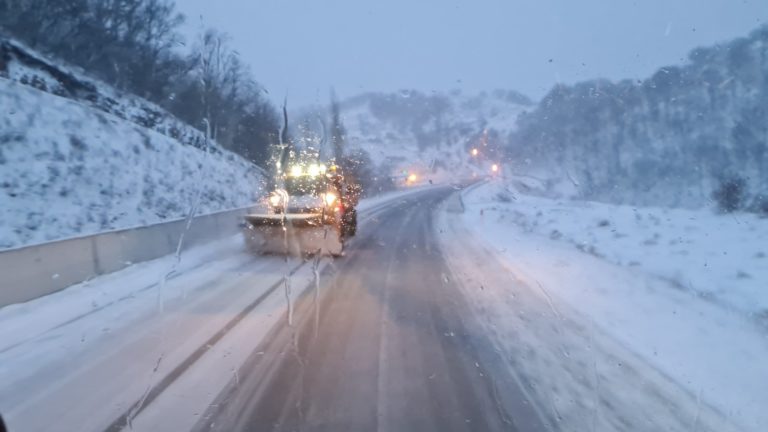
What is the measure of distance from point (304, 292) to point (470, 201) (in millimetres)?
31052

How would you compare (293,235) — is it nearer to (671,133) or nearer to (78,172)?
(78,172)

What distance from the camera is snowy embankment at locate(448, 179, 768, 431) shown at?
5.84 m

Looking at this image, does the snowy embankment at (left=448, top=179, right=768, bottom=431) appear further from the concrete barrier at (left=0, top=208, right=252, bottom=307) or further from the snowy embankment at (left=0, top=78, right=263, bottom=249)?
the snowy embankment at (left=0, top=78, right=263, bottom=249)

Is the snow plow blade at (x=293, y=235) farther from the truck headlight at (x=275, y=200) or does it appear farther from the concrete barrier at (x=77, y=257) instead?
the concrete barrier at (x=77, y=257)

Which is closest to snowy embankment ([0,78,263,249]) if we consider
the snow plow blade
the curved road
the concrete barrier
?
the concrete barrier

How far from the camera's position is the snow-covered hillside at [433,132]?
229 ft

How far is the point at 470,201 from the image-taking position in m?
40.2

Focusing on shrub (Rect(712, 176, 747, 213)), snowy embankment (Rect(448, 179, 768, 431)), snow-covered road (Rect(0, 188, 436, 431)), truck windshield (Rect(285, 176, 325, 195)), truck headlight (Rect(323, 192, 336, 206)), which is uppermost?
truck windshield (Rect(285, 176, 325, 195))

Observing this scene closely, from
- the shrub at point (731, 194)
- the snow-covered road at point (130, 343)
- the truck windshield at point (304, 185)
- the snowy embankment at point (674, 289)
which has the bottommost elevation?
the snowy embankment at point (674, 289)

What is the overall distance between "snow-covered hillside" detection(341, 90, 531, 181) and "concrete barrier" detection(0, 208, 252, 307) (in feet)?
162

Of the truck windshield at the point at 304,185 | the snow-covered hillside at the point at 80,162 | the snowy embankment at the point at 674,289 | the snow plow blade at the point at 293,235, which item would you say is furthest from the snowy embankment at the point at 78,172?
the snowy embankment at the point at 674,289

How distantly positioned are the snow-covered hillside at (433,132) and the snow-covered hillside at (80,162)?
125 ft

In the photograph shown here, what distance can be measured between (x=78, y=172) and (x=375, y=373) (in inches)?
607

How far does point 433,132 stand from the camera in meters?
89.1
